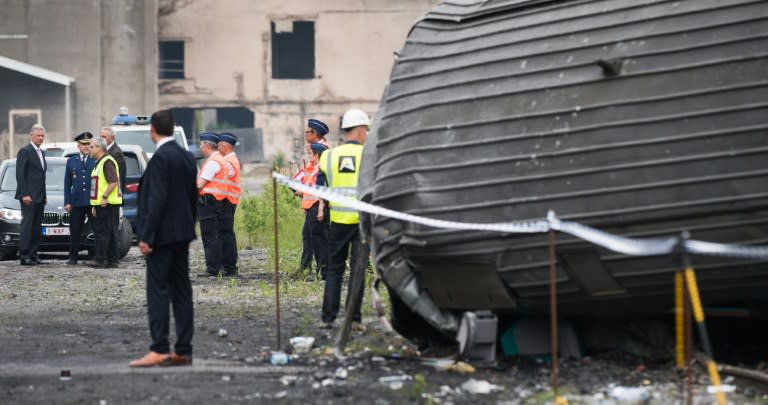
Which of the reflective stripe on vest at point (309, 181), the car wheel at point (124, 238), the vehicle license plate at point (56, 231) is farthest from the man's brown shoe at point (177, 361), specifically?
the vehicle license plate at point (56, 231)

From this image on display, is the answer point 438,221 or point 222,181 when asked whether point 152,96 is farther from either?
point 438,221

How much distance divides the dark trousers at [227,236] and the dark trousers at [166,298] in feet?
20.6

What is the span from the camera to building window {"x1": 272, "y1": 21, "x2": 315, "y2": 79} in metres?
47.7

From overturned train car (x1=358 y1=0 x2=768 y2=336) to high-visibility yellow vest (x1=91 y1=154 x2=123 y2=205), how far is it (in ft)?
28.3

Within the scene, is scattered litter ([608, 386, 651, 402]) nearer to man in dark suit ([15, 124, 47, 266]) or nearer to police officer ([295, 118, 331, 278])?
police officer ([295, 118, 331, 278])

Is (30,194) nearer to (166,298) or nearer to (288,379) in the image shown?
(166,298)

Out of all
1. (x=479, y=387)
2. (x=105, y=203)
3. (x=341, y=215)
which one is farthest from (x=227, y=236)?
(x=479, y=387)

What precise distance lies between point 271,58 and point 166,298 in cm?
3716

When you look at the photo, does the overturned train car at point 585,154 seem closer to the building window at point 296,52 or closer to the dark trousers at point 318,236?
the dark trousers at point 318,236

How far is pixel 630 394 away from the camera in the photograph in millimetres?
7230

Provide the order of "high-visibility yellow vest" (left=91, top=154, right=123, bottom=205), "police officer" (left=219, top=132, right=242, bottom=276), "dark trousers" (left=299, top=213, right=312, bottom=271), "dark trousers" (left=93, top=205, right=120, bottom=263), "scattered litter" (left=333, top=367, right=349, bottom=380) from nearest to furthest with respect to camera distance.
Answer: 1. "scattered litter" (left=333, top=367, right=349, bottom=380)
2. "dark trousers" (left=299, top=213, right=312, bottom=271)
3. "police officer" (left=219, top=132, right=242, bottom=276)
4. "high-visibility yellow vest" (left=91, top=154, right=123, bottom=205)
5. "dark trousers" (left=93, top=205, right=120, bottom=263)

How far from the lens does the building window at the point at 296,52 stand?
156ft

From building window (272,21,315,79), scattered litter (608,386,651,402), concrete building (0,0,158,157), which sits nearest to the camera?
scattered litter (608,386,651,402)

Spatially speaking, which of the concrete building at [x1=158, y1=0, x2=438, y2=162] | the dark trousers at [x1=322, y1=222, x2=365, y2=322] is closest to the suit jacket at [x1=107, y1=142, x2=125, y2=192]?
the dark trousers at [x1=322, y1=222, x2=365, y2=322]
